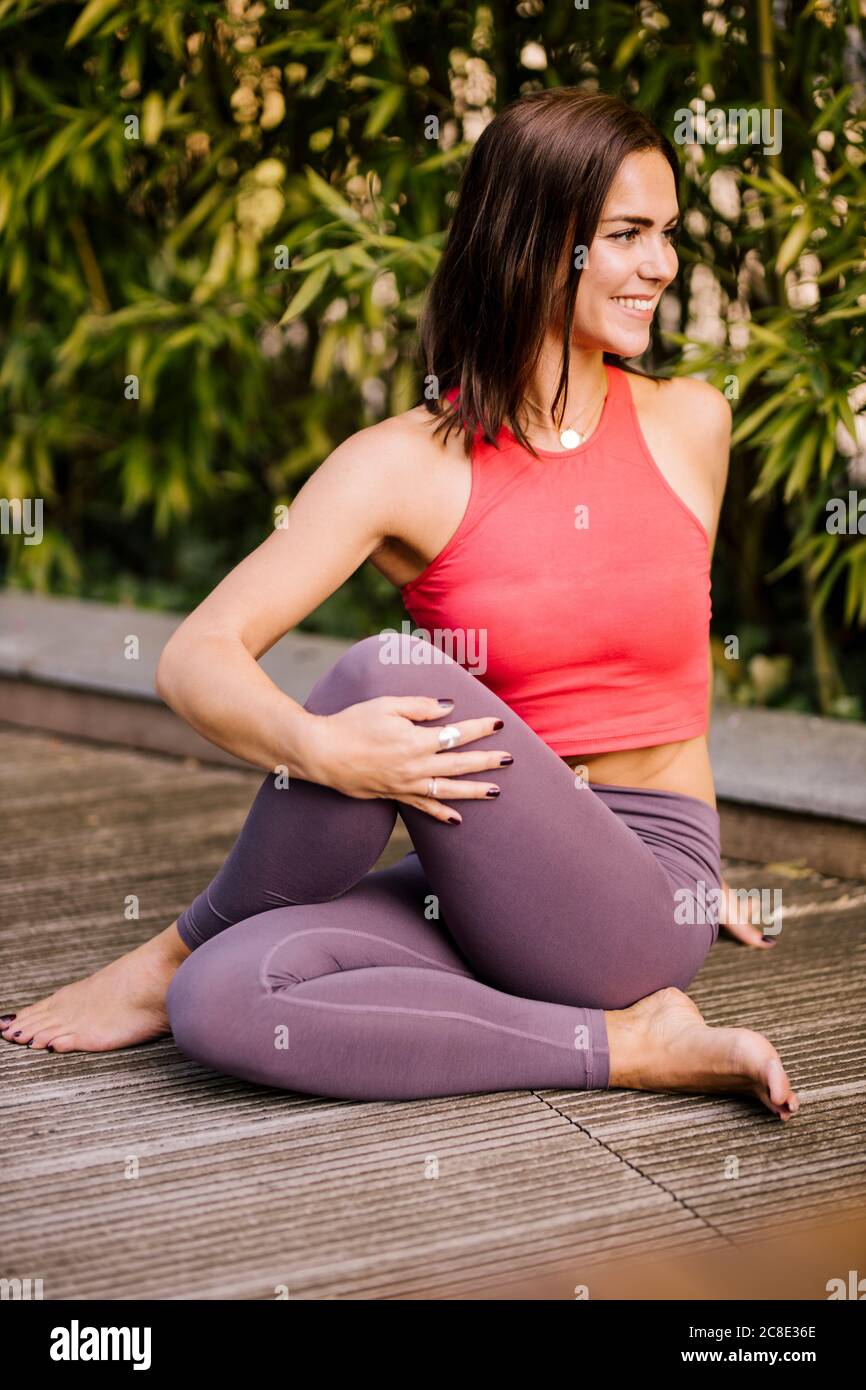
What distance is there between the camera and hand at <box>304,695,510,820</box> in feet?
5.49

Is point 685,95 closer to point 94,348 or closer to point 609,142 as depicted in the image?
point 609,142

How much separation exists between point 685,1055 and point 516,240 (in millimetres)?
926

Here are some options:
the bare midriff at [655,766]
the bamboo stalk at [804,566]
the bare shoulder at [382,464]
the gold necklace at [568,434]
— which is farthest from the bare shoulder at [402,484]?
the bamboo stalk at [804,566]

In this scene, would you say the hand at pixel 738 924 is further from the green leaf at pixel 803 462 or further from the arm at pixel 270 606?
the arm at pixel 270 606

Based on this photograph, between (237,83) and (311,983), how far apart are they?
2.53 meters

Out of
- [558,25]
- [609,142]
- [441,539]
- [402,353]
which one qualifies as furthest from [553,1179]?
[402,353]

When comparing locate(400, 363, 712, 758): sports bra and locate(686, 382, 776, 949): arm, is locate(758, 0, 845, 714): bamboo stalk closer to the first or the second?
locate(686, 382, 776, 949): arm

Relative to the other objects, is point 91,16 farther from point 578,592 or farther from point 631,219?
point 578,592

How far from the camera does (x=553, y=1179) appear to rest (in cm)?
167

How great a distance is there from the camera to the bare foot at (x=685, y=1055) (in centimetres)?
174

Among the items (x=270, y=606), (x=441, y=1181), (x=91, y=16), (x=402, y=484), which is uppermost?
(x=91, y=16)

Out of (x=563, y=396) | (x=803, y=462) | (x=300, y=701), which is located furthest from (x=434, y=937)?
(x=300, y=701)

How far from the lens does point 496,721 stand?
1698 millimetres

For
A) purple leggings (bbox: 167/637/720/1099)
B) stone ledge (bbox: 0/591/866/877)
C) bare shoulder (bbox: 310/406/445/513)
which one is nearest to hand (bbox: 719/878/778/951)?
stone ledge (bbox: 0/591/866/877)
